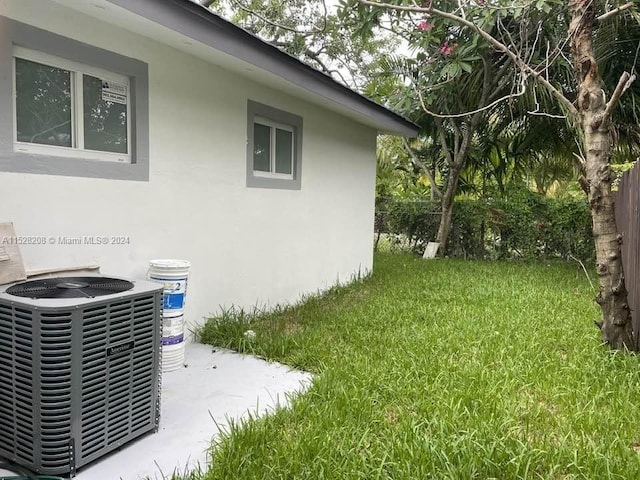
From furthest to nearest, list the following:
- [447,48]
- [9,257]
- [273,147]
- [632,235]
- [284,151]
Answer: [447,48]
[284,151]
[273,147]
[632,235]
[9,257]

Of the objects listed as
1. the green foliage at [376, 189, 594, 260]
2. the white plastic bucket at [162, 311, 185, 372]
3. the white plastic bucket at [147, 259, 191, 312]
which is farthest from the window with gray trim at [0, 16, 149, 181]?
the green foliage at [376, 189, 594, 260]

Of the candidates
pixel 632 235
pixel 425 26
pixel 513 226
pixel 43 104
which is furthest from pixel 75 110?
pixel 513 226

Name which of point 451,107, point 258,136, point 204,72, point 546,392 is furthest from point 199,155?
point 451,107

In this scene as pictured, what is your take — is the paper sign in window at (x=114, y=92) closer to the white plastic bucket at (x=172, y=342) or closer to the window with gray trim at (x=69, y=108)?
the window with gray trim at (x=69, y=108)

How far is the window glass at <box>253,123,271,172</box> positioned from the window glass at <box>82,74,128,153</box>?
6.16ft

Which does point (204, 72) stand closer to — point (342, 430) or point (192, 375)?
point (192, 375)

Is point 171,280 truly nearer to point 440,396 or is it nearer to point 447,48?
point 440,396

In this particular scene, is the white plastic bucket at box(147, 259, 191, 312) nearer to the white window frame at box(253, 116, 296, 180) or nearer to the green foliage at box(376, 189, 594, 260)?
the white window frame at box(253, 116, 296, 180)

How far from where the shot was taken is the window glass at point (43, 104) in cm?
315

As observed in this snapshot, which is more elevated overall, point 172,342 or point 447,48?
point 447,48

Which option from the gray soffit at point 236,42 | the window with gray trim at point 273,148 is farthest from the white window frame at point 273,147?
the gray soffit at point 236,42

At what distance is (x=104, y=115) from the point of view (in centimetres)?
371

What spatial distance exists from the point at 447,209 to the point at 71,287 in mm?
9641

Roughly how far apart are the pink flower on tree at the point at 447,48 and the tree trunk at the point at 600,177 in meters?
4.74
